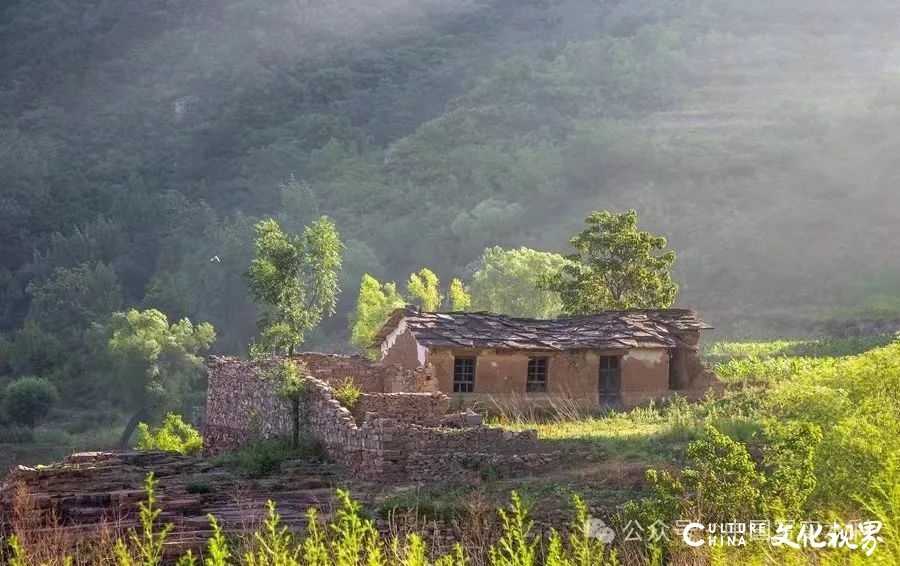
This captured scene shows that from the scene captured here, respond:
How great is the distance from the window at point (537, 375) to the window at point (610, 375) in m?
1.65

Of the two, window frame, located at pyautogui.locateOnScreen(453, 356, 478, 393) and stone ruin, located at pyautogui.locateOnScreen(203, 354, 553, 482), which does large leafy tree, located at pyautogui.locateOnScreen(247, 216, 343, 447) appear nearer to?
stone ruin, located at pyautogui.locateOnScreen(203, 354, 553, 482)

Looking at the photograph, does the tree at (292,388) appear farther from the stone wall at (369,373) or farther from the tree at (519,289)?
the tree at (519,289)

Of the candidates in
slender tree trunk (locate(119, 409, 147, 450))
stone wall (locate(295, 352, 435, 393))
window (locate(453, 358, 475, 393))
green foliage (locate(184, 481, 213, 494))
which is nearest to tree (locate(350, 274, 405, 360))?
slender tree trunk (locate(119, 409, 147, 450))

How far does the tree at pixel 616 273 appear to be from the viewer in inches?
1561

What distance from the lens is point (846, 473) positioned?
16.2 metres

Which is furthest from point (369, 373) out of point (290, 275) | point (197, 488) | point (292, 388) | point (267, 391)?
point (197, 488)

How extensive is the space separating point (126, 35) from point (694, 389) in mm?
128292

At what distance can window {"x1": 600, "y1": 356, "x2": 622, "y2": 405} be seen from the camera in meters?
32.8

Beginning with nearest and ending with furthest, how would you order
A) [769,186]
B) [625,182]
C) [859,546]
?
[859,546]
[769,186]
[625,182]

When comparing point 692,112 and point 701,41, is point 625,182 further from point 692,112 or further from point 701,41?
point 701,41

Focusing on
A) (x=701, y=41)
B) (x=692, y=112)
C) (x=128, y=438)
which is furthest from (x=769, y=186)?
(x=128, y=438)

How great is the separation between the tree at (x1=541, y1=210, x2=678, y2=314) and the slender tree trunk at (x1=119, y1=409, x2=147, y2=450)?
2579 cm

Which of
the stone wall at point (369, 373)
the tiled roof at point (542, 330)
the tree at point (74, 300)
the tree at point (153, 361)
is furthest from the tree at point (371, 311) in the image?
the tree at point (74, 300)

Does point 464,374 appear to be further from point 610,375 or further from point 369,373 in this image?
point 610,375
